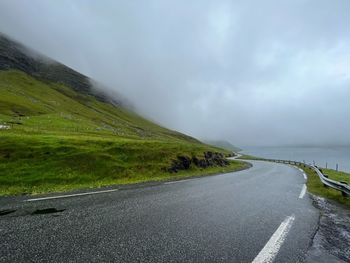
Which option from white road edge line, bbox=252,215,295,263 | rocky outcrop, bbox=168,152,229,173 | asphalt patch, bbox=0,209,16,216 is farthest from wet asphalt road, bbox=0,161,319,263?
rocky outcrop, bbox=168,152,229,173

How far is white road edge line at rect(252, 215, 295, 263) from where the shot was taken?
5.02 metres

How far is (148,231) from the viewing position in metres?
6.43

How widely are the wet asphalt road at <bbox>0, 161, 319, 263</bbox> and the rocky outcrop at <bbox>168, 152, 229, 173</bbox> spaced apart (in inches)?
721

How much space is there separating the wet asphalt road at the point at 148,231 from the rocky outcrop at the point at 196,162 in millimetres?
18321

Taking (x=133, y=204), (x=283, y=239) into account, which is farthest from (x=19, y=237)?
(x=283, y=239)

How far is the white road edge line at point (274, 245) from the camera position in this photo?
502cm

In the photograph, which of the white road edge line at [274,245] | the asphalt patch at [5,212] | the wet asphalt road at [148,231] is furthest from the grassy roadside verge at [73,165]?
the white road edge line at [274,245]

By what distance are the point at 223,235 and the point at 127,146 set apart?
969 inches

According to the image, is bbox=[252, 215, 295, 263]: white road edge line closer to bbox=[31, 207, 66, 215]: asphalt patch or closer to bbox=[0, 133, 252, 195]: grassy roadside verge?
bbox=[31, 207, 66, 215]: asphalt patch

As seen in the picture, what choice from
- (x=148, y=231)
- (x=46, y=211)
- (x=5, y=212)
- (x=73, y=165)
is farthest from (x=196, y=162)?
(x=148, y=231)

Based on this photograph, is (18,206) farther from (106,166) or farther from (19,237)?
(106,166)

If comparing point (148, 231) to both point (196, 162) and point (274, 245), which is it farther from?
point (196, 162)

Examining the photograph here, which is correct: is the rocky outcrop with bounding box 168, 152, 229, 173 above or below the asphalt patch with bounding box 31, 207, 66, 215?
above

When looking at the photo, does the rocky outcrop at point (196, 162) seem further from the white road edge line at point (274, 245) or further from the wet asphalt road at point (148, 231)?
the white road edge line at point (274, 245)
